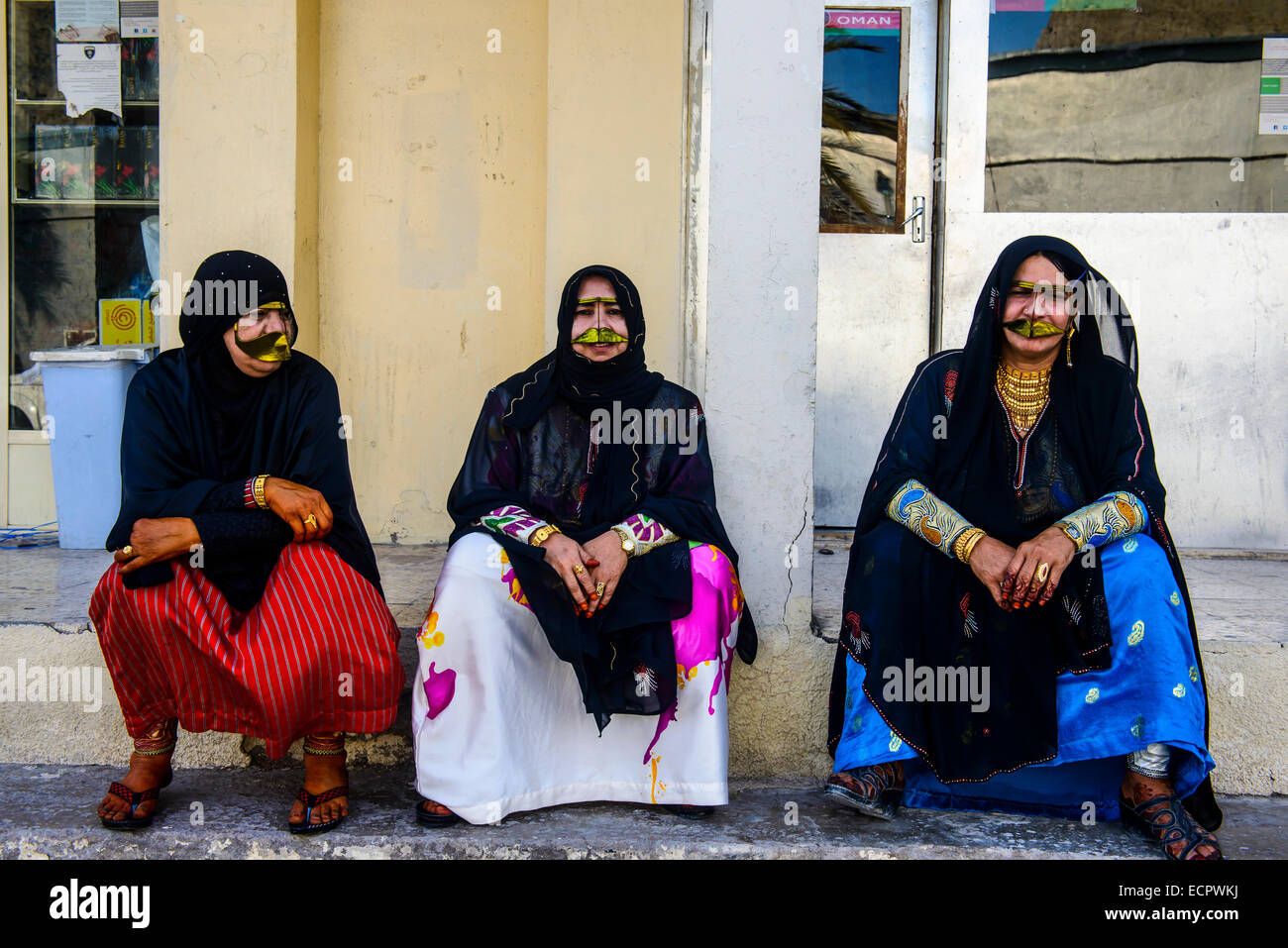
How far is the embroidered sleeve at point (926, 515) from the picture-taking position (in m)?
2.74

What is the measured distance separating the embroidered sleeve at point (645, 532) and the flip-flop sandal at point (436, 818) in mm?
756

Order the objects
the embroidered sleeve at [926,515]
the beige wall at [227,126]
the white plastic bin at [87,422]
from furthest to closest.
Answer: the white plastic bin at [87,422] < the beige wall at [227,126] < the embroidered sleeve at [926,515]

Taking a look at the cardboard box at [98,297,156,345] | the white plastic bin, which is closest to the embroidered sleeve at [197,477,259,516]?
the white plastic bin

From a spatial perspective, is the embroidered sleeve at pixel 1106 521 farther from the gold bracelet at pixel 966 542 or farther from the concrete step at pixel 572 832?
the concrete step at pixel 572 832

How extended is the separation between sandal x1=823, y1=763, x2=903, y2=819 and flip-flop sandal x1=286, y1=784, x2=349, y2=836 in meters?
1.17

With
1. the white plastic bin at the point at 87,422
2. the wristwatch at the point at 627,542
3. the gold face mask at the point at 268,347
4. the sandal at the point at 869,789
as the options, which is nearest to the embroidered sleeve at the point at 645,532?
the wristwatch at the point at 627,542

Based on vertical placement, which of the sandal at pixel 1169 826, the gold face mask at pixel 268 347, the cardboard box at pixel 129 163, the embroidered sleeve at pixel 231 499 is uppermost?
the cardboard box at pixel 129 163

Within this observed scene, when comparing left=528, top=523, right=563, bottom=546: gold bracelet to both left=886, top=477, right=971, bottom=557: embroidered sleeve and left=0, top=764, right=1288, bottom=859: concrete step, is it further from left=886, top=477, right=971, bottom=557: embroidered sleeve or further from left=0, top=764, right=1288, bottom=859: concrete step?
left=886, top=477, right=971, bottom=557: embroidered sleeve

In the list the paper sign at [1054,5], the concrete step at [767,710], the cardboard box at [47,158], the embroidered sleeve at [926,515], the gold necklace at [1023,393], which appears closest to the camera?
the embroidered sleeve at [926,515]

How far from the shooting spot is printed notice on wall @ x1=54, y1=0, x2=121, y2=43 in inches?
181

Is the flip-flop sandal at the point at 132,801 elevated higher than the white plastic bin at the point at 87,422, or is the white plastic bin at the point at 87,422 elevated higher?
the white plastic bin at the point at 87,422
